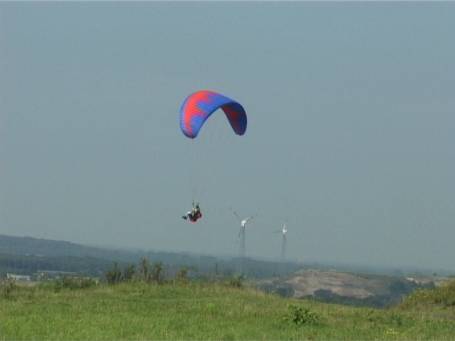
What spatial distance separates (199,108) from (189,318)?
224 inches

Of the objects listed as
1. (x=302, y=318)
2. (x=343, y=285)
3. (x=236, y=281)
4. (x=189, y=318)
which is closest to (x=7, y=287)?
(x=236, y=281)

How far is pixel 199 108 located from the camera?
19.6 meters

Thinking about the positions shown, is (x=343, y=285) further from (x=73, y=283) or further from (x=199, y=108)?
(x=199, y=108)

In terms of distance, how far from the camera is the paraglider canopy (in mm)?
19203

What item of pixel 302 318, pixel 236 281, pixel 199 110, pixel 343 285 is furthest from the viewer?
pixel 343 285

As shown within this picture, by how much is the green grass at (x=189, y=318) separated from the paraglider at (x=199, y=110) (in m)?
2.62

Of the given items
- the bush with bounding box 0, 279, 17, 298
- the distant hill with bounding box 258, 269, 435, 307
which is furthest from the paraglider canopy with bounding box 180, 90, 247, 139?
the distant hill with bounding box 258, 269, 435, 307

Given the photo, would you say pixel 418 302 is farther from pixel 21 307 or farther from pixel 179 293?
pixel 21 307

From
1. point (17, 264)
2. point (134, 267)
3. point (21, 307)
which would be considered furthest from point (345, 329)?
point (17, 264)

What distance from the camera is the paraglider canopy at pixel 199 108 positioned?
63.0ft

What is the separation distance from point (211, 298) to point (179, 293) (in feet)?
4.73

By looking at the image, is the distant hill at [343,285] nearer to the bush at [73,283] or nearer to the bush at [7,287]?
the bush at [73,283]

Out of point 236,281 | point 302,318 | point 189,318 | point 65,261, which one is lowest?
point 189,318

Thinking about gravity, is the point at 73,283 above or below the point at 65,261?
below
